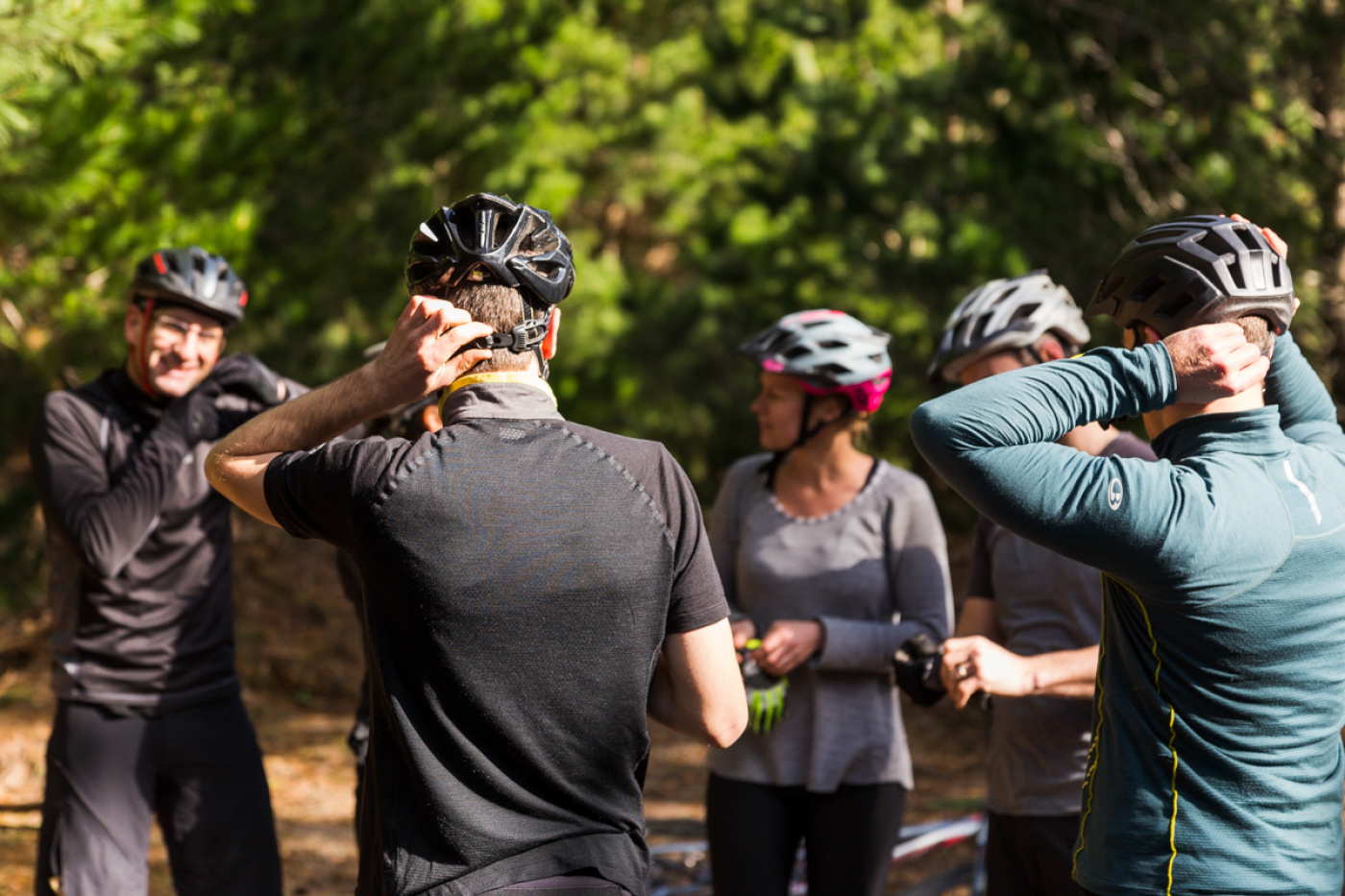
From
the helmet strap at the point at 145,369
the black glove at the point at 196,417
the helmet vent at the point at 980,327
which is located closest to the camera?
the helmet vent at the point at 980,327

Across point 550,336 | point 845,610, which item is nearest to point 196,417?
point 550,336

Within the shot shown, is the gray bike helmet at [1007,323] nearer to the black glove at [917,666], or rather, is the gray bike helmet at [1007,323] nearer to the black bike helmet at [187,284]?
the black glove at [917,666]

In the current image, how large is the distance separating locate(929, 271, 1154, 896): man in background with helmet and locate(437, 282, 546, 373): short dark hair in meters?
1.49

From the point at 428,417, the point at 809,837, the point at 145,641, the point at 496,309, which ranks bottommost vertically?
the point at 809,837

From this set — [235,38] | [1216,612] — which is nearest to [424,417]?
[1216,612]

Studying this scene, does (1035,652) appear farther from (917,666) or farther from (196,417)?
(196,417)

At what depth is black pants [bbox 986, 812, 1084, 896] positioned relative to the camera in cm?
322

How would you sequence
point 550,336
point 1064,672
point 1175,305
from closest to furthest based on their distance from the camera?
point 1175,305 < point 550,336 < point 1064,672

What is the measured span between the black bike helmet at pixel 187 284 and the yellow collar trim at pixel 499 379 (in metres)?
2.04

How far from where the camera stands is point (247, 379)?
12.8ft

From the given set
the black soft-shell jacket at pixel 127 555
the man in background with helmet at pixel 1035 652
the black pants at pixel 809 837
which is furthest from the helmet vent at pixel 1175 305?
the black soft-shell jacket at pixel 127 555

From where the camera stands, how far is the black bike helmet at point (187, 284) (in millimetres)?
3852

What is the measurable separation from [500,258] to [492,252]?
20mm

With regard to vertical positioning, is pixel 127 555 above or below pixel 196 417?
below
